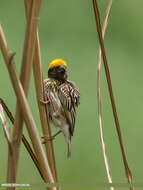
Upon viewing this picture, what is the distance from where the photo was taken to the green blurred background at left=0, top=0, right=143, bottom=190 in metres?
4.60

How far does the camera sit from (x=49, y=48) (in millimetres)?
6055

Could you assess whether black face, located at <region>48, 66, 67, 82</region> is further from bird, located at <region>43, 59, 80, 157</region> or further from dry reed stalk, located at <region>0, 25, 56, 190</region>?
dry reed stalk, located at <region>0, 25, 56, 190</region>

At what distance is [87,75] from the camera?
587 centimetres

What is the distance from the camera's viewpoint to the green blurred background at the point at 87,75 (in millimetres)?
4598

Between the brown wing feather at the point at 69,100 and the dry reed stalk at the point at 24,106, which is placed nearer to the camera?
the dry reed stalk at the point at 24,106

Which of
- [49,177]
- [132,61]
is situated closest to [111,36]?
[132,61]

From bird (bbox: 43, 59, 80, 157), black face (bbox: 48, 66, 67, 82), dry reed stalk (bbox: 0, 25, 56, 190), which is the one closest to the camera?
dry reed stalk (bbox: 0, 25, 56, 190)

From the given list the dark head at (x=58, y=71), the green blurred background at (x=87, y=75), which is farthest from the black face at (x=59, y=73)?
the green blurred background at (x=87, y=75)

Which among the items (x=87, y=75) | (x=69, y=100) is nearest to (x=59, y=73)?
(x=69, y=100)

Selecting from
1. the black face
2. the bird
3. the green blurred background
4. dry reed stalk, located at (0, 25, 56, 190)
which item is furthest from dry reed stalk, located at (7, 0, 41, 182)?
the green blurred background

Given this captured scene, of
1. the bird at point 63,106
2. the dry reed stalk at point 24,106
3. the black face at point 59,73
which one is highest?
the black face at point 59,73

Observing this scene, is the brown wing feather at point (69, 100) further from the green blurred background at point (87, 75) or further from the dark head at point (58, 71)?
the green blurred background at point (87, 75)

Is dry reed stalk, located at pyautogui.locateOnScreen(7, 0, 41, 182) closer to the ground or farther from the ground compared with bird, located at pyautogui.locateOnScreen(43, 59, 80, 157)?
closer to the ground

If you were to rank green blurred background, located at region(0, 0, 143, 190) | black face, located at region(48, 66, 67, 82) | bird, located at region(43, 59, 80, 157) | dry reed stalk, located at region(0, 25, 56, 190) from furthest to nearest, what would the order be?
green blurred background, located at region(0, 0, 143, 190)
black face, located at region(48, 66, 67, 82)
bird, located at region(43, 59, 80, 157)
dry reed stalk, located at region(0, 25, 56, 190)
